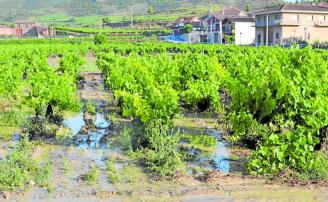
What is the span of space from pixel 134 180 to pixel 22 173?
6.73 ft

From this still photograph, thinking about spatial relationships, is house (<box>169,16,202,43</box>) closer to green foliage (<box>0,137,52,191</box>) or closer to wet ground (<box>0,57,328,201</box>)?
wet ground (<box>0,57,328,201</box>)

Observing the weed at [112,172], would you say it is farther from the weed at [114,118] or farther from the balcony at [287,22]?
the balcony at [287,22]

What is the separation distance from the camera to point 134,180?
8.91m

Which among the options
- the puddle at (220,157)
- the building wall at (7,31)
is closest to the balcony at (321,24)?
the puddle at (220,157)

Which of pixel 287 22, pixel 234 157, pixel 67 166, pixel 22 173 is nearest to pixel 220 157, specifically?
pixel 234 157

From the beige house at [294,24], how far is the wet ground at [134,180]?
46.0 metres

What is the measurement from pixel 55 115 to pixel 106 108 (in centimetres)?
335

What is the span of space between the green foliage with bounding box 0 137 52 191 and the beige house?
4941 cm

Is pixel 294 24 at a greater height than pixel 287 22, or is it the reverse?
pixel 287 22

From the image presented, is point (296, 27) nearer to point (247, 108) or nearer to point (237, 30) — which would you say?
point (237, 30)

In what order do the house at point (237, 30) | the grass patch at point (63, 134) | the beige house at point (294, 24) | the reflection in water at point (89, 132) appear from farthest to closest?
1. the house at point (237, 30)
2. the beige house at point (294, 24)
3. the grass patch at point (63, 134)
4. the reflection in water at point (89, 132)

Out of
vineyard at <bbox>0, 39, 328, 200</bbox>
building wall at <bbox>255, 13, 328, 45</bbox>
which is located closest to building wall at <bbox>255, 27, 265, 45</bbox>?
building wall at <bbox>255, 13, 328, 45</bbox>

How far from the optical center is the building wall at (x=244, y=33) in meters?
68.1

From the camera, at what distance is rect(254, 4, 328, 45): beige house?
Result: 5694 centimetres
